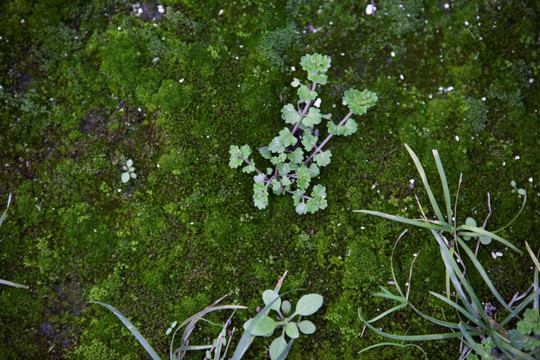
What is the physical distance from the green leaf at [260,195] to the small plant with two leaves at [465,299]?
28.8 inches

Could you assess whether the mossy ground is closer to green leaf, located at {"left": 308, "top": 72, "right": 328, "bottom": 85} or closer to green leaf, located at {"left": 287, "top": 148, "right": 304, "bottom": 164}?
green leaf, located at {"left": 287, "top": 148, "right": 304, "bottom": 164}

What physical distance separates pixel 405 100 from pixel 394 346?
1.83 meters

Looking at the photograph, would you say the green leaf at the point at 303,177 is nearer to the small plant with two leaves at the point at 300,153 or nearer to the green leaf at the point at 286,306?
the small plant with two leaves at the point at 300,153

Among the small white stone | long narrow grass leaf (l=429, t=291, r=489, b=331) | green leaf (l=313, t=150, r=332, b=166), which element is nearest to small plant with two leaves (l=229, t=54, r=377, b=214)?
green leaf (l=313, t=150, r=332, b=166)

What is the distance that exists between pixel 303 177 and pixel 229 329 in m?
1.22

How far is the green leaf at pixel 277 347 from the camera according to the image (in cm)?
254

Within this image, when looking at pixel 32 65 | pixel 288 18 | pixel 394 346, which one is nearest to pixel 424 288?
pixel 394 346

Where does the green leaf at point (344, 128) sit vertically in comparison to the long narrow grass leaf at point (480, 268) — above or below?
above

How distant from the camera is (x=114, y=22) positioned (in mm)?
2896

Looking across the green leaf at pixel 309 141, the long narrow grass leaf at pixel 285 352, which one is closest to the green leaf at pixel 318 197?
the green leaf at pixel 309 141

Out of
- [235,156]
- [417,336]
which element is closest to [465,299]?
[417,336]

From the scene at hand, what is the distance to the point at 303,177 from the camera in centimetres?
260

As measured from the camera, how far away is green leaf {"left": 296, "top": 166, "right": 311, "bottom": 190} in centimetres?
260

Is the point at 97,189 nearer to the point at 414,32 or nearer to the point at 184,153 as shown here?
the point at 184,153
